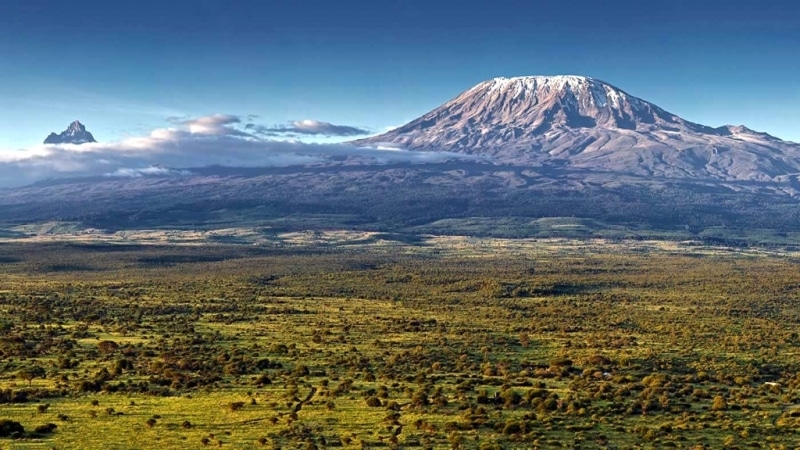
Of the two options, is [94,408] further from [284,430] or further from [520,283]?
[520,283]

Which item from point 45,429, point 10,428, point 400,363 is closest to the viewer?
point 10,428

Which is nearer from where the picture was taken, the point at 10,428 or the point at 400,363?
the point at 10,428

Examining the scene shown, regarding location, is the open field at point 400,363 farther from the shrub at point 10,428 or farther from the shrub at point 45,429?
the shrub at point 45,429

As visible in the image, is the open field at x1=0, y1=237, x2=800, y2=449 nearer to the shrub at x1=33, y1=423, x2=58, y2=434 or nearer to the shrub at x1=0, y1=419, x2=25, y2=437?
the shrub at x1=0, y1=419, x2=25, y2=437

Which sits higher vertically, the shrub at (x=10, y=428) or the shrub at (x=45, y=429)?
the shrub at (x=10, y=428)

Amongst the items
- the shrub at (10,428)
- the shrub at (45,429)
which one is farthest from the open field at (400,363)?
the shrub at (45,429)

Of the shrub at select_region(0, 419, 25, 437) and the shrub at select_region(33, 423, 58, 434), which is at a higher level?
the shrub at select_region(0, 419, 25, 437)

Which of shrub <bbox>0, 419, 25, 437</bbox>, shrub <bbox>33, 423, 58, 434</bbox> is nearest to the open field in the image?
shrub <bbox>0, 419, 25, 437</bbox>

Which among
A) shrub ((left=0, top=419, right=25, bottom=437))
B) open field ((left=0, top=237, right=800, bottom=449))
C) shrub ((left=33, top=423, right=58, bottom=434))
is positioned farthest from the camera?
open field ((left=0, top=237, right=800, bottom=449))

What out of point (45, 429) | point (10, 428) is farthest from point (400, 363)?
point (10, 428)

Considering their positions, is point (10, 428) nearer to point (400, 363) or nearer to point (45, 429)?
point (45, 429)
